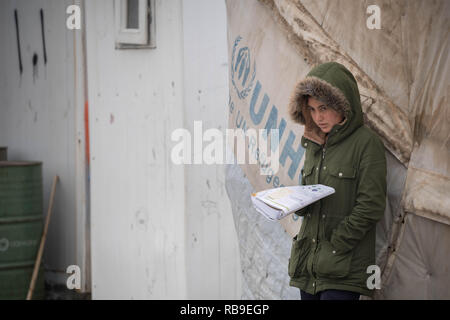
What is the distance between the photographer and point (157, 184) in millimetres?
4520

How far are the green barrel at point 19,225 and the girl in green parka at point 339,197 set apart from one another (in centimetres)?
319

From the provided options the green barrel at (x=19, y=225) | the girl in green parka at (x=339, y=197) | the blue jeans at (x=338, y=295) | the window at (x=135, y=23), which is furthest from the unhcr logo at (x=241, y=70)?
the green barrel at (x=19, y=225)

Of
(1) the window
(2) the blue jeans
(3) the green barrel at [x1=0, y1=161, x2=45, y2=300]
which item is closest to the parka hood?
(2) the blue jeans

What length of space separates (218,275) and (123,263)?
91cm

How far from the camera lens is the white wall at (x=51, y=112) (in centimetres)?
549

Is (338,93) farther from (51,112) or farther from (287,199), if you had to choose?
(51,112)

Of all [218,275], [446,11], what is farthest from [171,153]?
[446,11]

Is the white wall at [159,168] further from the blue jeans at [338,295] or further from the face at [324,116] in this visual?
the blue jeans at [338,295]

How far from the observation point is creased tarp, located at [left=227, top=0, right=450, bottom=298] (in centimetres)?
221

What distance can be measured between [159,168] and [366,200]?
8.36 feet

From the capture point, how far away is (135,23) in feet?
14.8

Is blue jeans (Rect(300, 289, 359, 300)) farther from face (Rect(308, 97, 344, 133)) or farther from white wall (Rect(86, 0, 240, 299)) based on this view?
white wall (Rect(86, 0, 240, 299))

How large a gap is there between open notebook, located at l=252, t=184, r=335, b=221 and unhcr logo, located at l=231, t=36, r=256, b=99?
1.09m

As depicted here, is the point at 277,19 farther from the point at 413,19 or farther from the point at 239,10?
the point at 413,19
